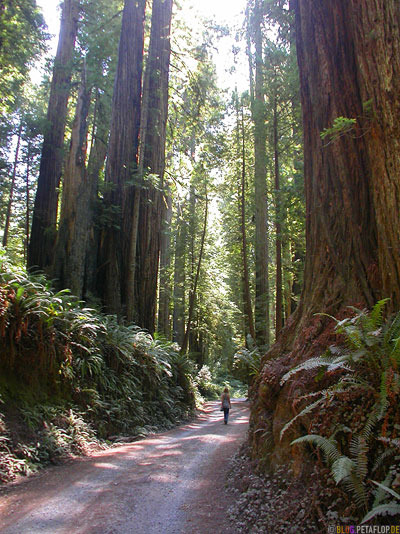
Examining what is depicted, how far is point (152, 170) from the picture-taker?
13.3 meters

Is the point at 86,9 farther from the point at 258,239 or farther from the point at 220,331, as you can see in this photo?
the point at 220,331

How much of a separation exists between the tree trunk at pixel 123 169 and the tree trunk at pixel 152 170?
1.36 ft

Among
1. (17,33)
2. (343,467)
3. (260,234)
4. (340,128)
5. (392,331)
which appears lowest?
(343,467)

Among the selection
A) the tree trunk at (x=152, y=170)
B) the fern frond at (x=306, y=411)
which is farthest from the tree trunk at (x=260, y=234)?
the fern frond at (x=306, y=411)

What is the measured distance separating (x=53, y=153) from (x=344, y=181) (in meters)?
11.0

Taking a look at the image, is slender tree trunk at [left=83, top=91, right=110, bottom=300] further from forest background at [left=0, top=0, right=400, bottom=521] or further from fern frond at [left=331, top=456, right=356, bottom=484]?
fern frond at [left=331, top=456, right=356, bottom=484]

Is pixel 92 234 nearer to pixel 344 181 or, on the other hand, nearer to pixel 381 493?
pixel 344 181

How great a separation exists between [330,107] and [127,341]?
673 cm

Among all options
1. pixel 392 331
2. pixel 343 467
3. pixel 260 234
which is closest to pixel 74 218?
pixel 392 331

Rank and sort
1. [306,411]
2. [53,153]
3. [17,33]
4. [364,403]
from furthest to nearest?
[53,153], [17,33], [306,411], [364,403]

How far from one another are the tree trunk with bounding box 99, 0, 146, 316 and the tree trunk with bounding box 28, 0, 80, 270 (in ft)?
5.76

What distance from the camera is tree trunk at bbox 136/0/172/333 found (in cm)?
1280

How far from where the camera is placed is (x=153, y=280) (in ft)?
43.0

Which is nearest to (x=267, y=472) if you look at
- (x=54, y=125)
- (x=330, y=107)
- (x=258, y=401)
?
(x=258, y=401)
